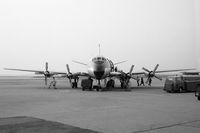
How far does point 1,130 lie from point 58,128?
1.65 metres

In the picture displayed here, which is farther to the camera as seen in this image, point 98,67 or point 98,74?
point 98,74

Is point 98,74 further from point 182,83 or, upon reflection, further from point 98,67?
point 182,83

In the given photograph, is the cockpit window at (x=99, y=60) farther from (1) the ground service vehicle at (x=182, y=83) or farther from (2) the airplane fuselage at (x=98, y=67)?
(1) the ground service vehicle at (x=182, y=83)

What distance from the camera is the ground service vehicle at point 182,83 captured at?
1011 inches

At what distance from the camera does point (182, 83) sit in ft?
85.2

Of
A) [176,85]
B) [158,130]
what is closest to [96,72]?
[176,85]

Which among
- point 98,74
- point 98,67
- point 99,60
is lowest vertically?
point 98,74

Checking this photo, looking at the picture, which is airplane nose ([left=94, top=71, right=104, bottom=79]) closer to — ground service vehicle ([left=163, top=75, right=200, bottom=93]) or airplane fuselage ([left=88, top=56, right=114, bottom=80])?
airplane fuselage ([left=88, top=56, right=114, bottom=80])

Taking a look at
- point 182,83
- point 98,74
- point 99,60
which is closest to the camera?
point 182,83

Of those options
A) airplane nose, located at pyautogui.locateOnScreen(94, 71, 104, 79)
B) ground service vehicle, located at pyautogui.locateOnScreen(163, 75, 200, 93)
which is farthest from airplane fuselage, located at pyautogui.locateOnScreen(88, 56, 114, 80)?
ground service vehicle, located at pyautogui.locateOnScreen(163, 75, 200, 93)

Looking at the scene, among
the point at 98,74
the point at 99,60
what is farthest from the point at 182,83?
the point at 99,60

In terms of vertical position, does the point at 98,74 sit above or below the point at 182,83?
above

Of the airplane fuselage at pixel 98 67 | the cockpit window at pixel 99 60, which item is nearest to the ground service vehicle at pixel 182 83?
the airplane fuselage at pixel 98 67

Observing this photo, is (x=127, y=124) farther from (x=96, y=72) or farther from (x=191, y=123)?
(x=96, y=72)
